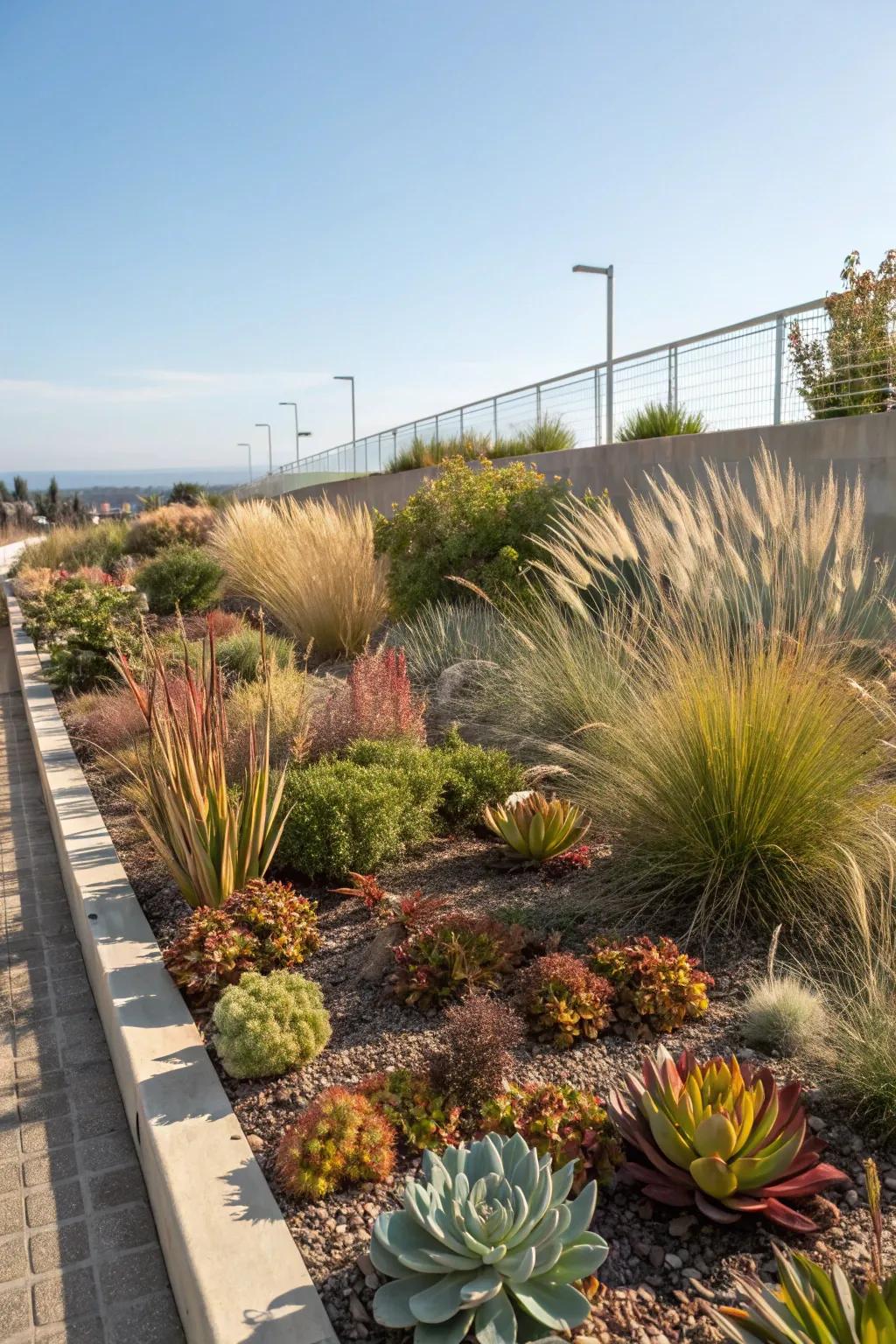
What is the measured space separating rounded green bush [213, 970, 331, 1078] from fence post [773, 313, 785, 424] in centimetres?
824

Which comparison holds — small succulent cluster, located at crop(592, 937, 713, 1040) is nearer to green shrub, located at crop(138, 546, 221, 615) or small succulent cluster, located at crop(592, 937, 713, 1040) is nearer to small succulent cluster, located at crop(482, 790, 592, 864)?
small succulent cluster, located at crop(482, 790, 592, 864)

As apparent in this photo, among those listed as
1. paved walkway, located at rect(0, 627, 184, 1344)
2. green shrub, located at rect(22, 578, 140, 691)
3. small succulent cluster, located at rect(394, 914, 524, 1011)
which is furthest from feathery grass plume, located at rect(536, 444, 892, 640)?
green shrub, located at rect(22, 578, 140, 691)

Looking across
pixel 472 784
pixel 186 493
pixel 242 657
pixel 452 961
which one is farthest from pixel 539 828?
pixel 186 493

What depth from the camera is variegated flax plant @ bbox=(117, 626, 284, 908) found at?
4262 mm

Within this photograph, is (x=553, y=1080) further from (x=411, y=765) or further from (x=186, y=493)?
(x=186, y=493)

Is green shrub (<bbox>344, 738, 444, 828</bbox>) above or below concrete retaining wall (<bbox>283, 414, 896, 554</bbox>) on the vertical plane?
below

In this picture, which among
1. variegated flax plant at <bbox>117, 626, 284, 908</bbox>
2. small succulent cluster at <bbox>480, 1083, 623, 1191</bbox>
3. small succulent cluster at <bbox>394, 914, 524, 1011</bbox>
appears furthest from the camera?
variegated flax plant at <bbox>117, 626, 284, 908</bbox>

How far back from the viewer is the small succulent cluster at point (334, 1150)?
265 centimetres

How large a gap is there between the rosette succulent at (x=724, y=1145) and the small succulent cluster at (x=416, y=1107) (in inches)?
19.4

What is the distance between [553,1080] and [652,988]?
48cm

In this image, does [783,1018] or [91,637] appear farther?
[91,637]

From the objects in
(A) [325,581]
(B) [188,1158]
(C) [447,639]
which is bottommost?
(B) [188,1158]

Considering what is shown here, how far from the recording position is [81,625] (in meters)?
9.98

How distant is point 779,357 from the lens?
32.4ft
